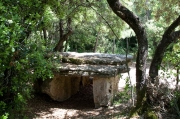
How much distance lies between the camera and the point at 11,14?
3.58 m

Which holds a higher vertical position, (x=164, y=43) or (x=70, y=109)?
(x=164, y=43)

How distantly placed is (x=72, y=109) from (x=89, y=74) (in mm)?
1399

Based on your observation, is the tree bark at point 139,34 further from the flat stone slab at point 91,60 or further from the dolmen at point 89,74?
the flat stone slab at point 91,60

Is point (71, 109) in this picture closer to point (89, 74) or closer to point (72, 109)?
point (72, 109)

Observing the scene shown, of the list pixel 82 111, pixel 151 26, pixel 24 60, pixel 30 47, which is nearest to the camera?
pixel 24 60

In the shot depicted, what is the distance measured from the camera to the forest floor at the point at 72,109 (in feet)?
24.8

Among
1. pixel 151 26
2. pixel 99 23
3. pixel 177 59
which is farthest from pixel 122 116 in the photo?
pixel 151 26

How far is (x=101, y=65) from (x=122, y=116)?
302 cm

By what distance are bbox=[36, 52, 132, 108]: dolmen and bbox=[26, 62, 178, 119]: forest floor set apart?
323mm

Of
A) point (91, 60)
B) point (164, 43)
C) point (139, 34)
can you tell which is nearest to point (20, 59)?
point (139, 34)

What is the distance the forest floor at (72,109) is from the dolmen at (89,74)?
0.32 m

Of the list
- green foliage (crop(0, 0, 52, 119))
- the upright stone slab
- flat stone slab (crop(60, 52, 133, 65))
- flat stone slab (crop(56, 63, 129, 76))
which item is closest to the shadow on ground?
the upright stone slab

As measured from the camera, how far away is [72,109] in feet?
28.2

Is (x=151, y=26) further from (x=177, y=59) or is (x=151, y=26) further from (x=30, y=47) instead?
(x=30, y=47)
